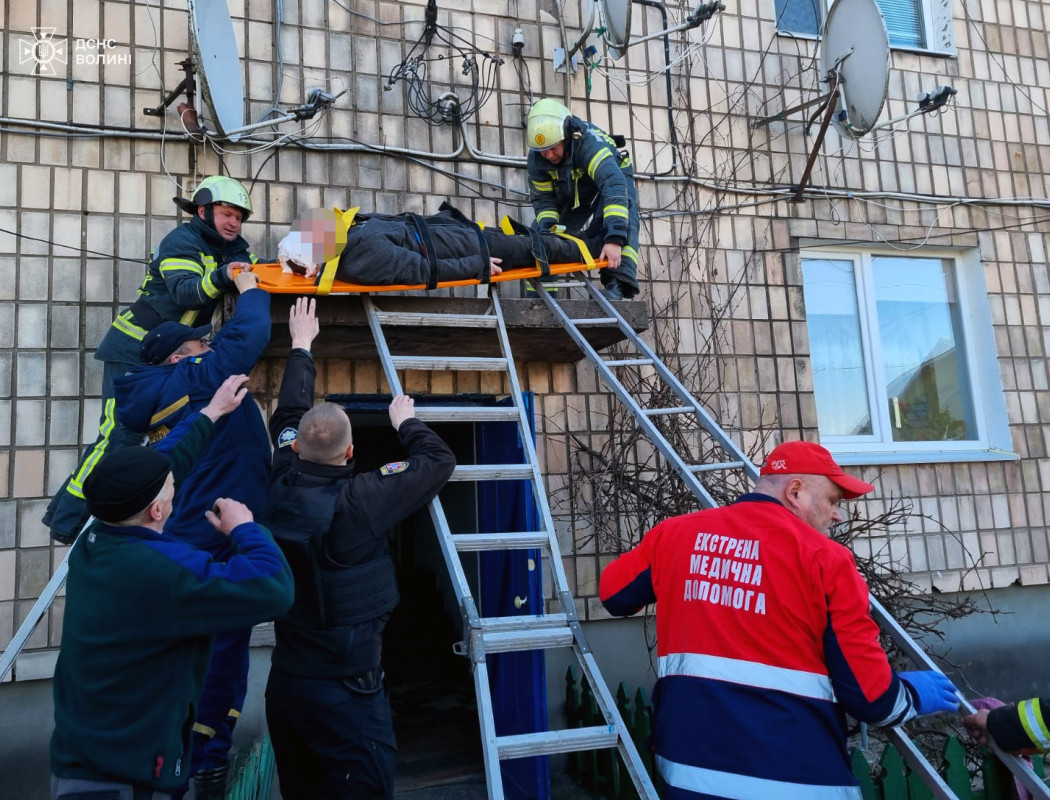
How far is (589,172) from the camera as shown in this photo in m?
4.84

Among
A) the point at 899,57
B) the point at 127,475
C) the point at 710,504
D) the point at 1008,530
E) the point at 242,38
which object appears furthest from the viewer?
the point at 899,57

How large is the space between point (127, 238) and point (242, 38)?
1.45 metres

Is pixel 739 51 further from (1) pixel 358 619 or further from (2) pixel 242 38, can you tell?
(1) pixel 358 619

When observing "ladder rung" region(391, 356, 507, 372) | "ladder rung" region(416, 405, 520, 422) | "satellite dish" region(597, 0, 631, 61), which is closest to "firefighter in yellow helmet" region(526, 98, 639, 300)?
"satellite dish" region(597, 0, 631, 61)

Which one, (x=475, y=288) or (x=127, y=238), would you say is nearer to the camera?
(x=127, y=238)

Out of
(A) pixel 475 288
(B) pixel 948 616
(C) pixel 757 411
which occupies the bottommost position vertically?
(B) pixel 948 616

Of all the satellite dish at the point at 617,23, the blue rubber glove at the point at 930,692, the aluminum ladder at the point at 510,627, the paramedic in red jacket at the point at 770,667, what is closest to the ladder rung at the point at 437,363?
the aluminum ladder at the point at 510,627

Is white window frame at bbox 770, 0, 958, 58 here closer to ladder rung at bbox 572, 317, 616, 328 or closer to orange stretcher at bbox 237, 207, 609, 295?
ladder rung at bbox 572, 317, 616, 328

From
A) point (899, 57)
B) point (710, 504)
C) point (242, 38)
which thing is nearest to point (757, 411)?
point (710, 504)

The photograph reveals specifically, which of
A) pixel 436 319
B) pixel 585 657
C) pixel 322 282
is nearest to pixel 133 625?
pixel 585 657

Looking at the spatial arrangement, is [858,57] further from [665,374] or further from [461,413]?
[461,413]

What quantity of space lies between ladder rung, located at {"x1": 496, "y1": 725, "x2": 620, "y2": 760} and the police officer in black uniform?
1.50 ft

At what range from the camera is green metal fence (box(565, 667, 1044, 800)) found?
140 inches

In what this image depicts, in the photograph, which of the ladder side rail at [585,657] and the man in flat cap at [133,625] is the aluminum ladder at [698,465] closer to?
the ladder side rail at [585,657]
